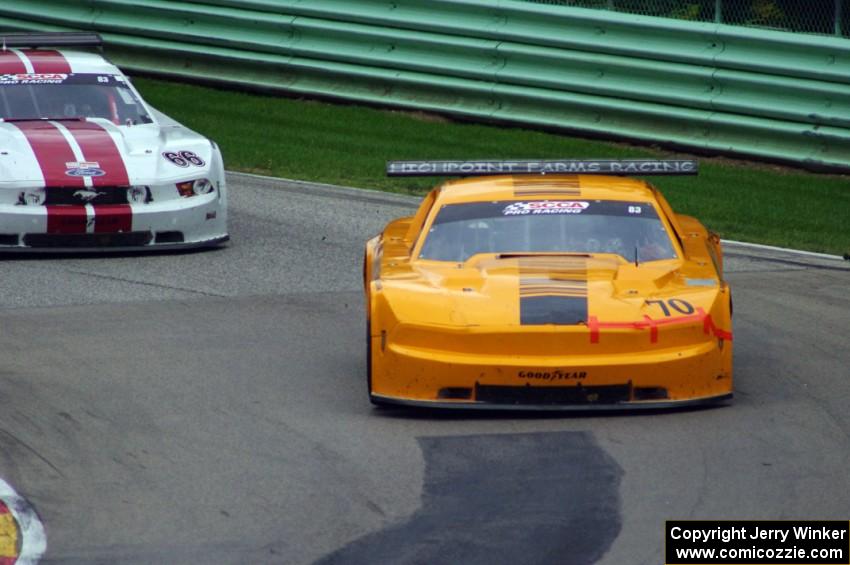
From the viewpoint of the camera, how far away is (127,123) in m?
13.9

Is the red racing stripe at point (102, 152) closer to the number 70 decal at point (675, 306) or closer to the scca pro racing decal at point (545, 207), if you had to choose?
the scca pro racing decal at point (545, 207)

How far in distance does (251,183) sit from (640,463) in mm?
9337

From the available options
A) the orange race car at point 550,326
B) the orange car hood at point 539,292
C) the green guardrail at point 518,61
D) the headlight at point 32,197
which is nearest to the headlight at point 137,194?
the headlight at point 32,197

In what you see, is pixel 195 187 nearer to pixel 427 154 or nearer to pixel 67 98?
pixel 67 98

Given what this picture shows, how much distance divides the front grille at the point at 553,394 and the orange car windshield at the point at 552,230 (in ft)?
3.74

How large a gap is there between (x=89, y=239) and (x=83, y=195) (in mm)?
365

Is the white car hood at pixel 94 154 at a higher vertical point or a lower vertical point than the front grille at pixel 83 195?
higher

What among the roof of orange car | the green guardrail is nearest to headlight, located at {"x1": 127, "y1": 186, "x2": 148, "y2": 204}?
the roof of orange car

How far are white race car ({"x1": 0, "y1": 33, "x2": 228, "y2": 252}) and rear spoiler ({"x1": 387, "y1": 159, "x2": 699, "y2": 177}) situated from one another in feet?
10.4

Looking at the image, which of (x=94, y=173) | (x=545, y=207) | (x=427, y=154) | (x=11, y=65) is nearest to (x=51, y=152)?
(x=94, y=173)

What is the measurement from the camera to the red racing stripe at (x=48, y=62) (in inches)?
561

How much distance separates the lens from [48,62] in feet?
47.2

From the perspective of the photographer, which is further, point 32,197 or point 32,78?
point 32,78

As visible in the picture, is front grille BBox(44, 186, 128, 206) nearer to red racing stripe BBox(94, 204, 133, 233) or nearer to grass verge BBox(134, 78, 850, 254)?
red racing stripe BBox(94, 204, 133, 233)
